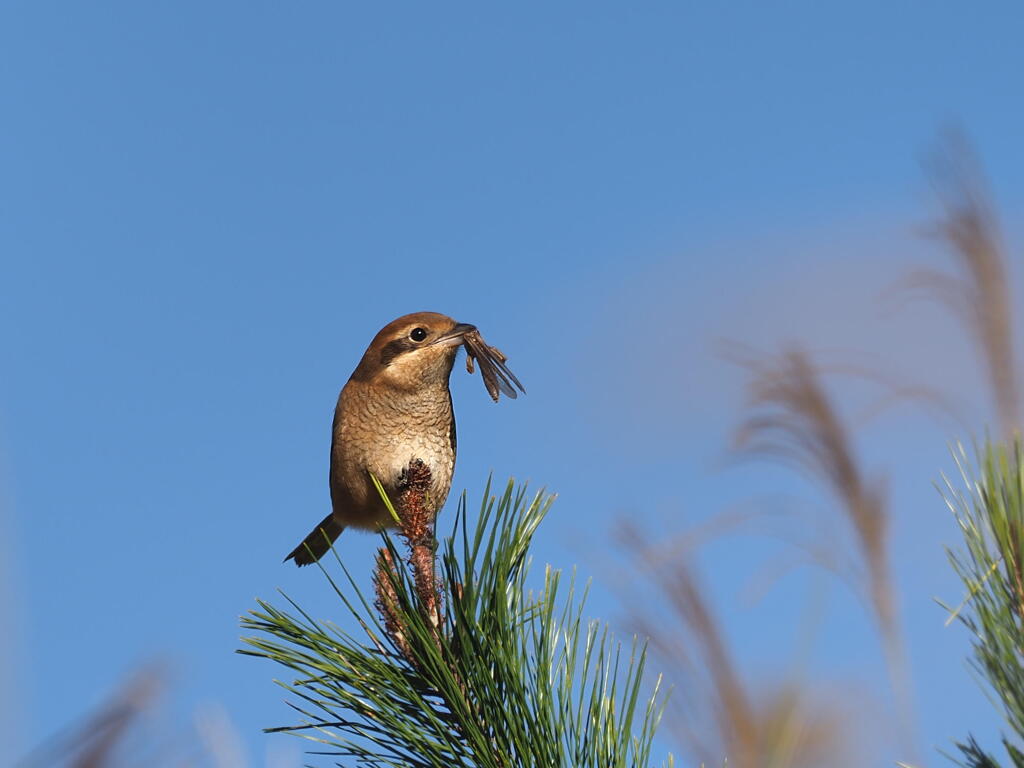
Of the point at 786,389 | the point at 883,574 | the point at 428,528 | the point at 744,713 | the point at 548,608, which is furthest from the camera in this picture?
the point at 786,389

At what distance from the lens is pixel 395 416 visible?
415 cm

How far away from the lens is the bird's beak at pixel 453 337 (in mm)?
4152

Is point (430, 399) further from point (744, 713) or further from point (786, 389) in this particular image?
point (744, 713)

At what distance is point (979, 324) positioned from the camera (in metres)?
2.68

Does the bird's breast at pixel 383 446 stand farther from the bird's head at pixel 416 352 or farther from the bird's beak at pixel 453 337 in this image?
the bird's beak at pixel 453 337

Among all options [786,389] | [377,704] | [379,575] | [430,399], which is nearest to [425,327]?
[430,399]

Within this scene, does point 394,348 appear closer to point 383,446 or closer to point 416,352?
point 416,352

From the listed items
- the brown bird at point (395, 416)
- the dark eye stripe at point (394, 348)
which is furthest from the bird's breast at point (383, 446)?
the dark eye stripe at point (394, 348)

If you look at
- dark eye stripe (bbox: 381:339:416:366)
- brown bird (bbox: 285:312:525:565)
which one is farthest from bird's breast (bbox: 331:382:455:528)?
dark eye stripe (bbox: 381:339:416:366)

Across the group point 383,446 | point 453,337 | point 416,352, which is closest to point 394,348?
point 416,352

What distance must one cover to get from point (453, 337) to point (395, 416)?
0.36 m

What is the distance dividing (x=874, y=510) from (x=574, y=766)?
1618 millimetres

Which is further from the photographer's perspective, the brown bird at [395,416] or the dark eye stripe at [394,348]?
the dark eye stripe at [394,348]

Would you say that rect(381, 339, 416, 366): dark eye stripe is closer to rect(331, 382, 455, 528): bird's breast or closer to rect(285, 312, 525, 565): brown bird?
rect(285, 312, 525, 565): brown bird
